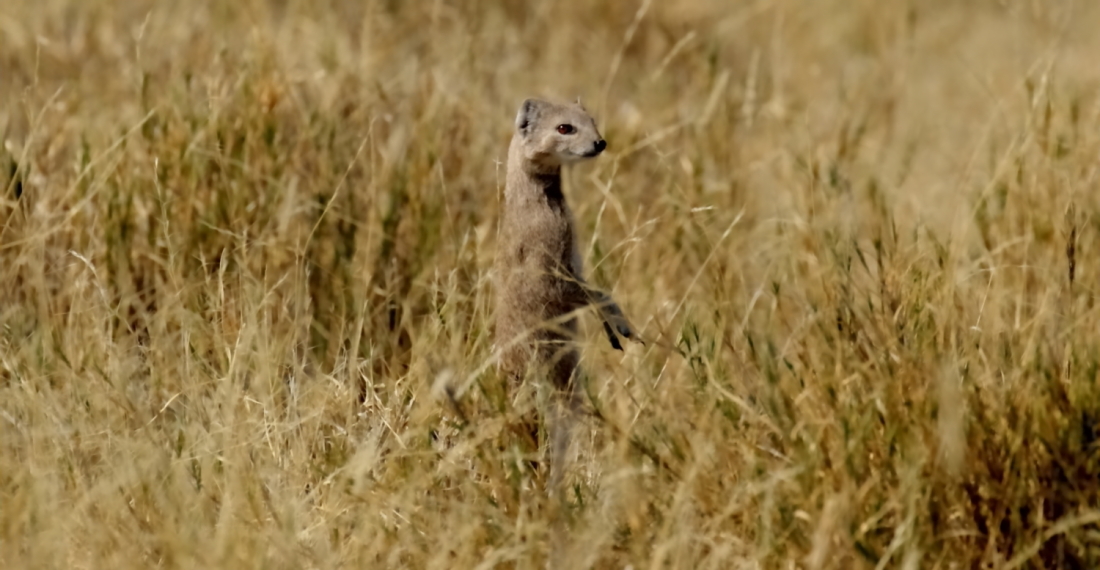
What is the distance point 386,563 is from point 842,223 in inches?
86.0

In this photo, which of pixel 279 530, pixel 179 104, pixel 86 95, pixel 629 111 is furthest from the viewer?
pixel 629 111

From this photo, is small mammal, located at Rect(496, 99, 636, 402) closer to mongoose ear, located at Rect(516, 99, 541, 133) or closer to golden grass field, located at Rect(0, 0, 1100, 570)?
mongoose ear, located at Rect(516, 99, 541, 133)

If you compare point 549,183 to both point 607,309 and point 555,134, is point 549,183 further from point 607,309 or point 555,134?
point 607,309

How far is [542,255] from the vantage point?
423 cm

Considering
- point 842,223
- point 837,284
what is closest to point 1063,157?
point 842,223

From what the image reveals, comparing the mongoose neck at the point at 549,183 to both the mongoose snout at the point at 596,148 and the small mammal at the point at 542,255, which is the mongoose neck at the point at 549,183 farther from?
the mongoose snout at the point at 596,148

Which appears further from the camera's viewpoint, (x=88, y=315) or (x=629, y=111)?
(x=629, y=111)

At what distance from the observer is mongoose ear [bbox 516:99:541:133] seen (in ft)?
14.6

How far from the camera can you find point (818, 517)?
3.16 m

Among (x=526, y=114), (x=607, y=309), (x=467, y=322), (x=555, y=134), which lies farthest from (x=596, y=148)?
(x=467, y=322)

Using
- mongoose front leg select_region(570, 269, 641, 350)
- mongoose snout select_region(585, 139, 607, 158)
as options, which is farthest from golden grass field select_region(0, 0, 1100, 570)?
mongoose snout select_region(585, 139, 607, 158)

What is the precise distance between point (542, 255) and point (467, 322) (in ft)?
1.85

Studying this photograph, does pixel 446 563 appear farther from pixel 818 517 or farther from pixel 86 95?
pixel 86 95

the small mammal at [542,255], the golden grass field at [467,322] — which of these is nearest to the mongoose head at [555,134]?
the small mammal at [542,255]
